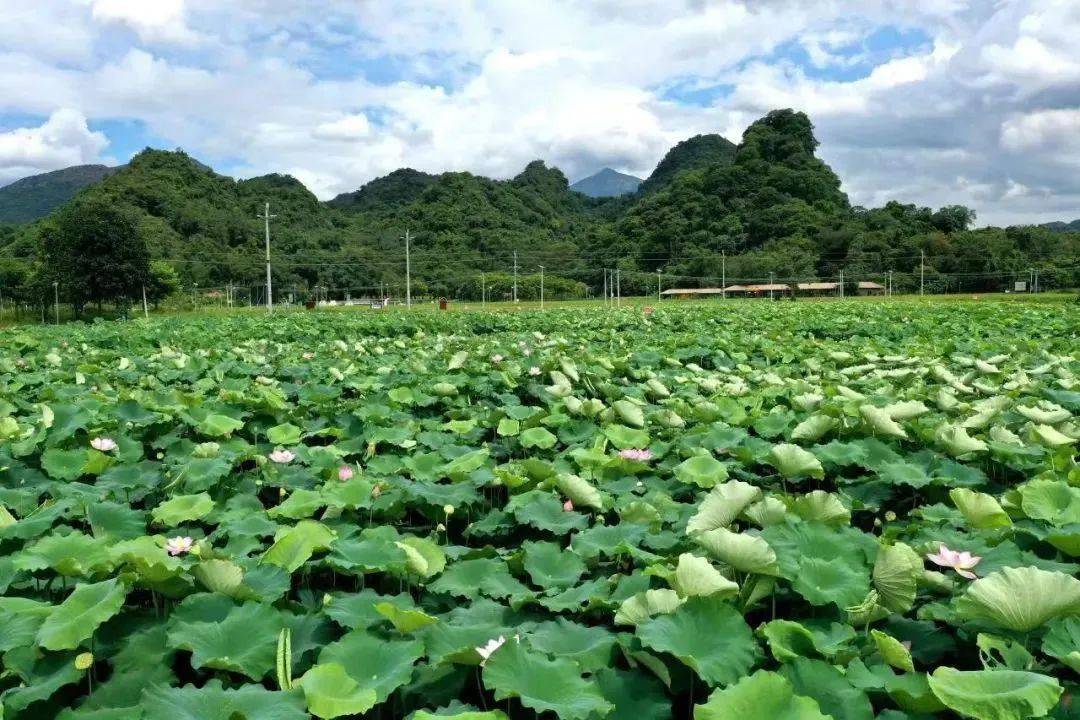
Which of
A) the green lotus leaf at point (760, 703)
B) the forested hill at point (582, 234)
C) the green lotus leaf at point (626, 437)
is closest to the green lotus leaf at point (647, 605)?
the green lotus leaf at point (760, 703)

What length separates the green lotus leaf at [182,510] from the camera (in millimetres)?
2375

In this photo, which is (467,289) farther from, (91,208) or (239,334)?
(239,334)

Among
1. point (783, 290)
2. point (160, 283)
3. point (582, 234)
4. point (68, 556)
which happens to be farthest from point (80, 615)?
point (582, 234)

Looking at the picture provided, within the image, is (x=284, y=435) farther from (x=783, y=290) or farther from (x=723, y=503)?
(x=783, y=290)

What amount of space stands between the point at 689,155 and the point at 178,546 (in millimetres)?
125143

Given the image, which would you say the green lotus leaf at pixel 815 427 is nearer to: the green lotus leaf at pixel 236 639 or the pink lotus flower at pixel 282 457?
the pink lotus flower at pixel 282 457

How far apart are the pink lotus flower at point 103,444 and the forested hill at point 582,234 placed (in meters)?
61.5

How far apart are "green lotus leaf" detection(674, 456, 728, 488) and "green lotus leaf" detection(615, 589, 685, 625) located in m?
1.10

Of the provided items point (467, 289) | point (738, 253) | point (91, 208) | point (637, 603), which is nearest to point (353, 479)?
→ point (637, 603)

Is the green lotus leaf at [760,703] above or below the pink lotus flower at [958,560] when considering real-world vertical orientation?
below

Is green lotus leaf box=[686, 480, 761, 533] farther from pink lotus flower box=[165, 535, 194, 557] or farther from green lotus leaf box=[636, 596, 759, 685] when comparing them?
pink lotus flower box=[165, 535, 194, 557]

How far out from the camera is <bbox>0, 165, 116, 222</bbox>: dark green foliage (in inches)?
4820

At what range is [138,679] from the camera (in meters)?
1.55

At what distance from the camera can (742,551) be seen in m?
1.64
